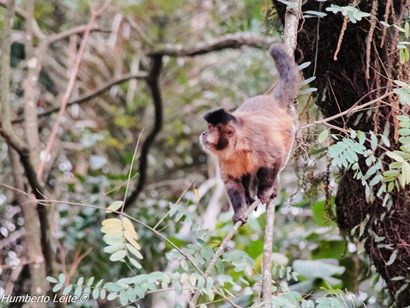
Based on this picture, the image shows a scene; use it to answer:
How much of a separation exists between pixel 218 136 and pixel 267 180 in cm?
39

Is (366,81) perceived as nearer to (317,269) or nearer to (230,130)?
(230,130)

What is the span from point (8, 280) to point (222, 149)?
342cm

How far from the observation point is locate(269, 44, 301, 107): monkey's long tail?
10.5ft

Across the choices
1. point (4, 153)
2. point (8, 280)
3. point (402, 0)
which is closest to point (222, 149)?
point (402, 0)

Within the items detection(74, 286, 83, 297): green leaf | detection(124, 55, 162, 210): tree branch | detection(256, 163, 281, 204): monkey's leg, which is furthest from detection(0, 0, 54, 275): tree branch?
detection(74, 286, 83, 297): green leaf

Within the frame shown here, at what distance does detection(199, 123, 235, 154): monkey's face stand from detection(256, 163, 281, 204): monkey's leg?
→ 10.7 inches

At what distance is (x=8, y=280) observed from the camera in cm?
569

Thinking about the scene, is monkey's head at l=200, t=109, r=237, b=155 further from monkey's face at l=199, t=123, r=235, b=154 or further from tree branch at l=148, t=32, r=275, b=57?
tree branch at l=148, t=32, r=275, b=57

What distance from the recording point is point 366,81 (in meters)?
3.21

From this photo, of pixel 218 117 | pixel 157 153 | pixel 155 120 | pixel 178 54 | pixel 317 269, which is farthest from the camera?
pixel 157 153

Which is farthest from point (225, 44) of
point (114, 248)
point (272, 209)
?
point (114, 248)

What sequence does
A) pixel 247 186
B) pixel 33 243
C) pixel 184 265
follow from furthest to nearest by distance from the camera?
pixel 33 243 → pixel 247 186 → pixel 184 265

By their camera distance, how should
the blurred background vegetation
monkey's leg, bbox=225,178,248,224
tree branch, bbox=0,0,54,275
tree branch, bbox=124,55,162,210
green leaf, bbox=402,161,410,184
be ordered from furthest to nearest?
1. tree branch, bbox=124,55,162,210
2. the blurred background vegetation
3. tree branch, bbox=0,0,54,275
4. monkey's leg, bbox=225,178,248,224
5. green leaf, bbox=402,161,410,184

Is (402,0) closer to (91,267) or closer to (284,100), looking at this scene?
(284,100)
